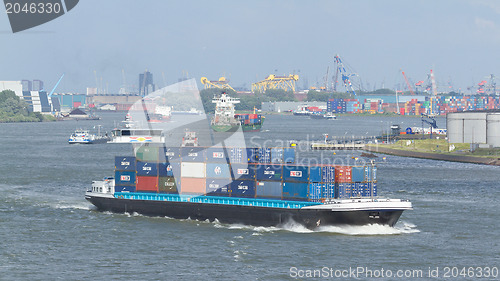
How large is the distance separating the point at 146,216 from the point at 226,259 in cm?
1425

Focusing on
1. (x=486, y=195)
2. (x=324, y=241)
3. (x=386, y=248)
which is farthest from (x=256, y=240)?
(x=486, y=195)

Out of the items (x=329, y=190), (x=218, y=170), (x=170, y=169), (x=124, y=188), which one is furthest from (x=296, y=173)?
(x=124, y=188)

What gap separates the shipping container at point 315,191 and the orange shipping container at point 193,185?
792 cm

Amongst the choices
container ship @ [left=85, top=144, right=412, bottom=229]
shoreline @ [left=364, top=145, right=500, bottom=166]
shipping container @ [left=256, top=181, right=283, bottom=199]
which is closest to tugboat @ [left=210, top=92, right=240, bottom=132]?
shoreline @ [left=364, top=145, right=500, bottom=166]

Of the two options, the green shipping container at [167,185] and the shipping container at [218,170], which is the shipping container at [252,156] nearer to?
the shipping container at [218,170]

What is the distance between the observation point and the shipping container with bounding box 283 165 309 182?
46625mm

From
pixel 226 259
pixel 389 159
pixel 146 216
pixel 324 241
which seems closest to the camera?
pixel 226 259

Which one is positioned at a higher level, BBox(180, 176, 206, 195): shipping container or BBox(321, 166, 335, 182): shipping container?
BBox(321, 166, 335, 182): shipping container

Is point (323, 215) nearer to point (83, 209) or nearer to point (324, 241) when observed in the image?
point (324, 241)

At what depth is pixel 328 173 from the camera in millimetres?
46438

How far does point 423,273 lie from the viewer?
123 feet

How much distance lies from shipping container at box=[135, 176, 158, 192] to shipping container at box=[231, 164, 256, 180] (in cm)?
655

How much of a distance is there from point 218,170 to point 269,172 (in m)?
3.98

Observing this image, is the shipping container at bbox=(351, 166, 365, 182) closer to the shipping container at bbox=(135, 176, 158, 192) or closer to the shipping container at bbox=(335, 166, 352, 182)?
the shipping container at bbox=(335, 166, 352, 182)
